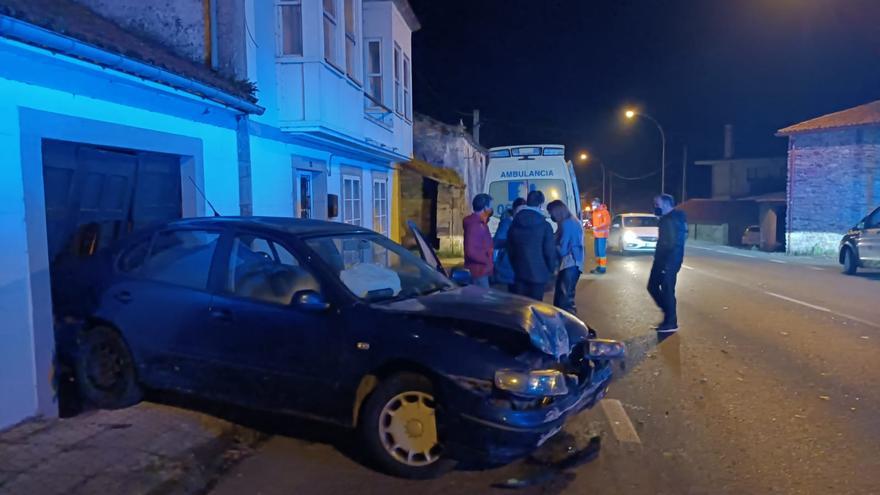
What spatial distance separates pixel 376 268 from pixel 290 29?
5.88m

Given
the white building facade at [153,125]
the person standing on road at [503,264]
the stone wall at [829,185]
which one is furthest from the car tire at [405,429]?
the stone wall at [829,185]

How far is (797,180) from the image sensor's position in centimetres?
2480

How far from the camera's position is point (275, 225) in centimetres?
516

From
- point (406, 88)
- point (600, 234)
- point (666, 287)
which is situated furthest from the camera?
point (406, 88)

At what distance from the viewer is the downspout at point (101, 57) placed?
4.45 m

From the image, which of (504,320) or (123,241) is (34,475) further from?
(504,320)

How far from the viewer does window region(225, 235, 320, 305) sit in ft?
15.8

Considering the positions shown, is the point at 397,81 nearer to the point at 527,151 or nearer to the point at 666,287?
the point at 527,151

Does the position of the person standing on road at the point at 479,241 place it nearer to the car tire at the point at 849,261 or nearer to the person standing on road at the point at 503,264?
the person standing on road at the point at 503,264

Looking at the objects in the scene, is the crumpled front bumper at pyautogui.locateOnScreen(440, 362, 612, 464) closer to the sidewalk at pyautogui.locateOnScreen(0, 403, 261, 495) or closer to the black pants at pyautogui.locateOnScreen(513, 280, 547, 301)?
the sidewalk at pyautogui.locateOnScreen(0, 403, 261, 495)

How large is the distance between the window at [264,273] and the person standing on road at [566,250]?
406 centimetres

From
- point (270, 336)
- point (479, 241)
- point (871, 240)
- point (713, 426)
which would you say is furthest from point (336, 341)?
point (871, 240)

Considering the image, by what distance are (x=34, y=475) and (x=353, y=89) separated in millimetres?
8272

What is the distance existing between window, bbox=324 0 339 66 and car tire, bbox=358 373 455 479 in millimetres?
6994
